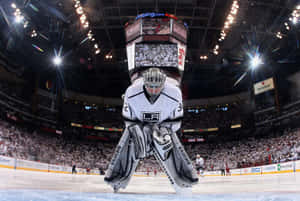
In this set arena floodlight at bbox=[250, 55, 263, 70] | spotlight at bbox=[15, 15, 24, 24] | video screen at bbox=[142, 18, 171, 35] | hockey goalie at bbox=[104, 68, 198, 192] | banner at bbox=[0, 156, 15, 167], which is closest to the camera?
hockey goalie at bbox=[104, 68, 198, 192]

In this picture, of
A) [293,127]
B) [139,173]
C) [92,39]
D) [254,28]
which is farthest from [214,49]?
[139,173]

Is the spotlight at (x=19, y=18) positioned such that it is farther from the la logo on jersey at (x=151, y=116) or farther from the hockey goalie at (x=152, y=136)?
the la logo on jersey at (x=151, y=116)

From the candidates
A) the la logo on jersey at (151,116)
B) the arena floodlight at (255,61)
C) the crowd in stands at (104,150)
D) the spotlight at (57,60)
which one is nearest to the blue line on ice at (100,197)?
the la logo on jersey at (151,116)

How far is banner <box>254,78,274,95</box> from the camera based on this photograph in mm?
24886

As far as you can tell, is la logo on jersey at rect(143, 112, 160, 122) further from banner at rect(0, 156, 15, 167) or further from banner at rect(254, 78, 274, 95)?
banner at rect(254, 78, 274, 95)

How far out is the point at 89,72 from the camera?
80.5ft

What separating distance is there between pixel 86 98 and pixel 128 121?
101 ft

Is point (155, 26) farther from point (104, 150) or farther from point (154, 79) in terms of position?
point (104, 150)

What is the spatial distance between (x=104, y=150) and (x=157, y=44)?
2941 cm

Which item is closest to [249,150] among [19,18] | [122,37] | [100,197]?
[122,37]

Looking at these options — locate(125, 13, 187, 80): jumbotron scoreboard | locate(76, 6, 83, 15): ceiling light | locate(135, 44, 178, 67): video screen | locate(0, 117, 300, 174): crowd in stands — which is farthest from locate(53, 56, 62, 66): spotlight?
locate(135, 44, 178, 67): video screen

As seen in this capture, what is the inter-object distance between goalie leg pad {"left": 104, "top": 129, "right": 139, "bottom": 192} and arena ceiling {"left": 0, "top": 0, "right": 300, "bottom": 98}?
13.7 meters

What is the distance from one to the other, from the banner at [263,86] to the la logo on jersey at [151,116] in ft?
83.1

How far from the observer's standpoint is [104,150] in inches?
1220
